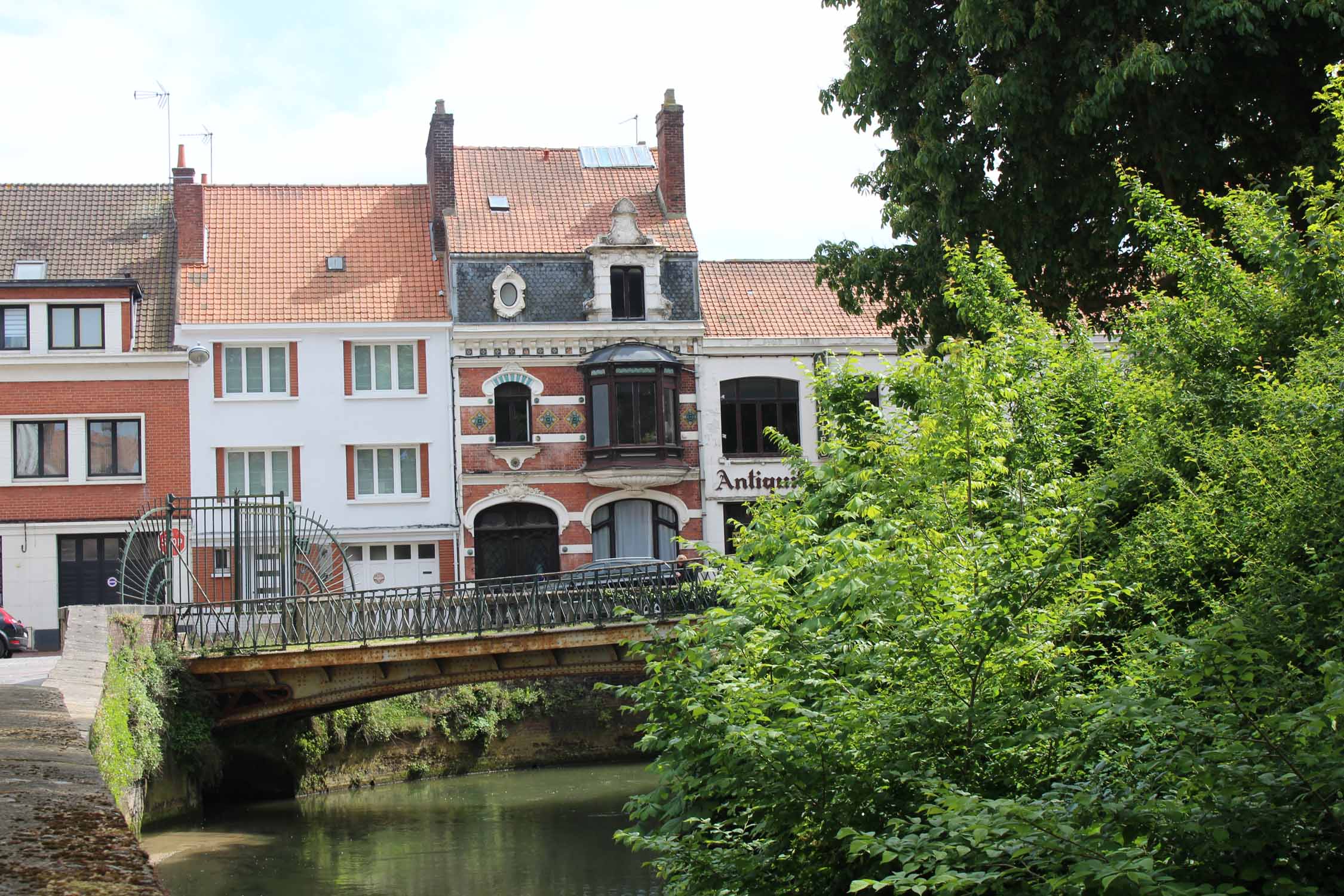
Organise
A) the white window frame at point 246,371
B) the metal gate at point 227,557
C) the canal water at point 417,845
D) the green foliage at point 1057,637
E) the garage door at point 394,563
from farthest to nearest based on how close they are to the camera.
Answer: the garage door at point 394,563, the white window frame at point 246,371, the metal gate at point 227,557, the canal water at point 417,845, the green foliage at point 1057,637

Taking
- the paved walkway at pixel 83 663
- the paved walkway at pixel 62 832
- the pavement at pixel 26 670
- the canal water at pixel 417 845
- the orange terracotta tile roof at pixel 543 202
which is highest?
the orange terracotta tile roof at pixel 543 202

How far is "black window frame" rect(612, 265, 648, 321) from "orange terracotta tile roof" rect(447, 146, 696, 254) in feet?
3.43

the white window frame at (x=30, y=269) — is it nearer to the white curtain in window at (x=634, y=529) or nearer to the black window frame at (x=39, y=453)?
the black window frame at (x=39, y=453)

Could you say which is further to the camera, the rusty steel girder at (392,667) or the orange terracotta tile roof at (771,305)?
the orange terracotta tile roof at (771,305)

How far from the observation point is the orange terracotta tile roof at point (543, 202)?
36.4 m

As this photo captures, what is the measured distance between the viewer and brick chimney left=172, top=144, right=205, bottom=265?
35.7m

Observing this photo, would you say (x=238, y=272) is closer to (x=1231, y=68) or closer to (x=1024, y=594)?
(x=1231, y=68)

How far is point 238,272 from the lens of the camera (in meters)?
36.0

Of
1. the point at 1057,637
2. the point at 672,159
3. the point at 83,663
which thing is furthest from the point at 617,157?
the point at 1057,637

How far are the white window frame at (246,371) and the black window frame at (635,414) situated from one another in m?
7.35

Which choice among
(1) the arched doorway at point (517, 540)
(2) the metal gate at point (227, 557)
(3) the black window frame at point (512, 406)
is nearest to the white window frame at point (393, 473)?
(2) the metal gate at point (227, 557)

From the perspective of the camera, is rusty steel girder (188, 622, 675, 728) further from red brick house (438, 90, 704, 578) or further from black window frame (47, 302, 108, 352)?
black window frame (47, 302, 108, 352)

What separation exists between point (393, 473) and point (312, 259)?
6.36 m

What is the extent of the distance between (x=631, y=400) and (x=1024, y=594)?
25.8m
